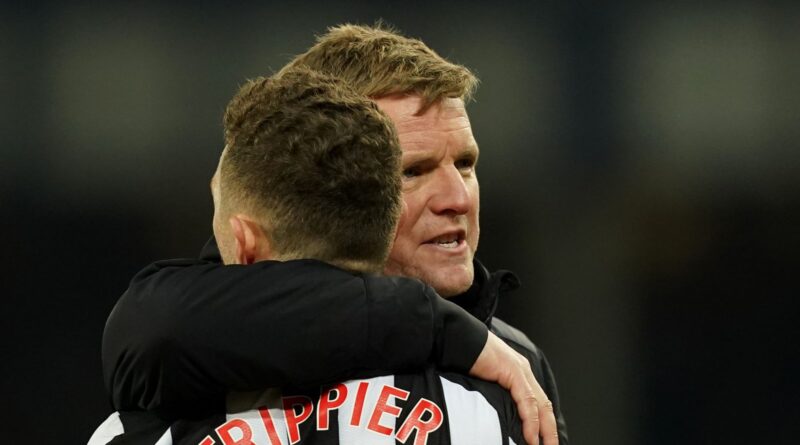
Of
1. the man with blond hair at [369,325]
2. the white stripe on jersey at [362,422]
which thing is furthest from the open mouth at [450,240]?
the white stripe on jersey at [362,422]

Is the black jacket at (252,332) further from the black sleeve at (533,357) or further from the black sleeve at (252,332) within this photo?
the black sleeve at (533,357)

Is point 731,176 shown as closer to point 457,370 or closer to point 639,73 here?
point 639,73

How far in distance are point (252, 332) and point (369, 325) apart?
10cm

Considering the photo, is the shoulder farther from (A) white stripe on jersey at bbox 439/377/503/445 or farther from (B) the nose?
(A) white stripe on jersey at bbox 439/377/503/445

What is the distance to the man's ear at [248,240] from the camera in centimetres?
86

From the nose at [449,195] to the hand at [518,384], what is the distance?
354 mm

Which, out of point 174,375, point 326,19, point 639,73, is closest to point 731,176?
point 639,73

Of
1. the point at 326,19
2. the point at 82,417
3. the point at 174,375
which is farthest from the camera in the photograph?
the point at 326,19

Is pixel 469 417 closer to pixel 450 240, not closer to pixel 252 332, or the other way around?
pixel 252 332

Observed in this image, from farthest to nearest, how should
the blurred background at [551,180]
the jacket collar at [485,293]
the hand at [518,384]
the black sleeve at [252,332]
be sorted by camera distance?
the blurred background at [551,180]
the jacket collar at [485,293]
the hand at [518,384]
the black sleeve at [252,332]

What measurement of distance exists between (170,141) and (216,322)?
196cm

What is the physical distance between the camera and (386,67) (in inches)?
50.9

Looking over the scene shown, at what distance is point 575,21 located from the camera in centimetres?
283

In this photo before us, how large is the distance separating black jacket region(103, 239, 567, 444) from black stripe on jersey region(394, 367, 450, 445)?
0.4 inches
